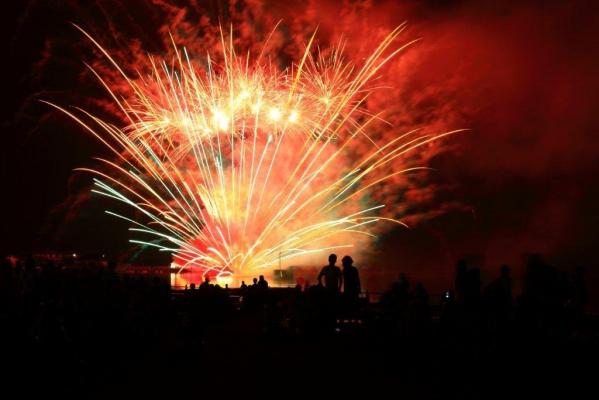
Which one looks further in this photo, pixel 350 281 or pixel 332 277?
pixel 350 281

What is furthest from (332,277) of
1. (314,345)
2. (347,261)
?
(314,345)

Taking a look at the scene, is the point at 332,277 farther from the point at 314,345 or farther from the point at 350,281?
the point at 314,345

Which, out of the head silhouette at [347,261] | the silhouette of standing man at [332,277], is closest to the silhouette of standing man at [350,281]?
the head silhouette at [347,261]

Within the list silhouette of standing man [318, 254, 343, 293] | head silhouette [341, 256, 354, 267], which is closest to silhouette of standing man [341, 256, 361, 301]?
head silhouette [341, 256, 354, 267]

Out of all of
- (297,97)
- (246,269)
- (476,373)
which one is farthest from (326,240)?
(476,373)

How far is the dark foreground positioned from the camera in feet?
23.4

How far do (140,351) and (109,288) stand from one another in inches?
50.4

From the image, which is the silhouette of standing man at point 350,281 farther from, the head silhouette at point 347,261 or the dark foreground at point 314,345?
the dark foreground at point 314,345

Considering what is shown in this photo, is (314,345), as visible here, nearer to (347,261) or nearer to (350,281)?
(350,281)

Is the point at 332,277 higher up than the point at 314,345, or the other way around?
the point at 332,277

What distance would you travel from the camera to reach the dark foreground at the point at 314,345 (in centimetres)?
712

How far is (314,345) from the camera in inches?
391

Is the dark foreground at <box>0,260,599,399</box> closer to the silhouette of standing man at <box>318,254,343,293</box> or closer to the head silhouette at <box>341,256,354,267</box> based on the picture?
the silhouette of standing man at <box>318,254,343,293</box>

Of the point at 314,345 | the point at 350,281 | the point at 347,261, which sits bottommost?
the point at 314,345
